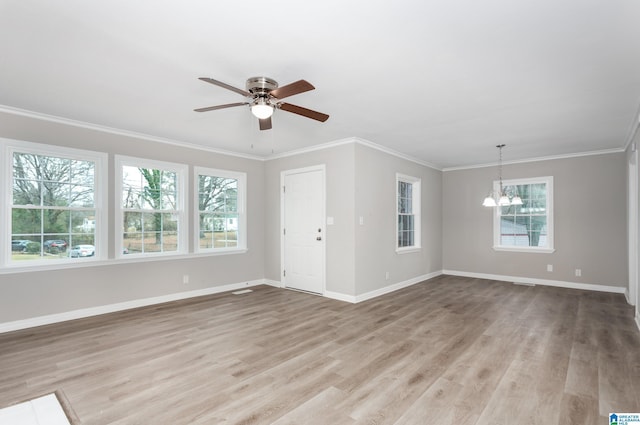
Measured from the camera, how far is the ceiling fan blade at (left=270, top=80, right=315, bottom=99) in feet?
7.72

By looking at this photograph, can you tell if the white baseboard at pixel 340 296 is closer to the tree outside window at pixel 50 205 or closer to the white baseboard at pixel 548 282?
the tree outside window at pixel 50 205

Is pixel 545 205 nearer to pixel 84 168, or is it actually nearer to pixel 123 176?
pixel 123 176

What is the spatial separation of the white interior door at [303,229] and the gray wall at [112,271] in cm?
73

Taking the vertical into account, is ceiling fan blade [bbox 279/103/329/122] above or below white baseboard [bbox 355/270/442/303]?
above

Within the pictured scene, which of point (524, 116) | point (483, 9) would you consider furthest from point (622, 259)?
point (483, 9)

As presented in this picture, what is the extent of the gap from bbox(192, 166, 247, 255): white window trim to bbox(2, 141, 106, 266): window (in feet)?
4.39

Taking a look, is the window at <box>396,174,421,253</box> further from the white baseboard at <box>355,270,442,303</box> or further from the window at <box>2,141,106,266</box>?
the window at <box>2,141,106,266</box>

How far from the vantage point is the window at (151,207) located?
474 cm

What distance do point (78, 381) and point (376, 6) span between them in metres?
3.51

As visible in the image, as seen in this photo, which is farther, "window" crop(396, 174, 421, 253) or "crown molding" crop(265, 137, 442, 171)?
"window" crop(396, 174, 421, 253)

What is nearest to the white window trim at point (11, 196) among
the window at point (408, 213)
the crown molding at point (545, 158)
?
the window at point (408, 213)

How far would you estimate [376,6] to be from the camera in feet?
6.40

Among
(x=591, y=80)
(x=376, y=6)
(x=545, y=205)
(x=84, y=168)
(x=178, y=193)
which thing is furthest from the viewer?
(x=545, y=205)

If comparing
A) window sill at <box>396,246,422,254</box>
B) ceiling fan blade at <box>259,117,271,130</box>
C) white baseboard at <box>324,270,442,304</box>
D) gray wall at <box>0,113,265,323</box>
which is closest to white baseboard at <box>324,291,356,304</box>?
white baseboard at <box>324,270,442,304</box>
